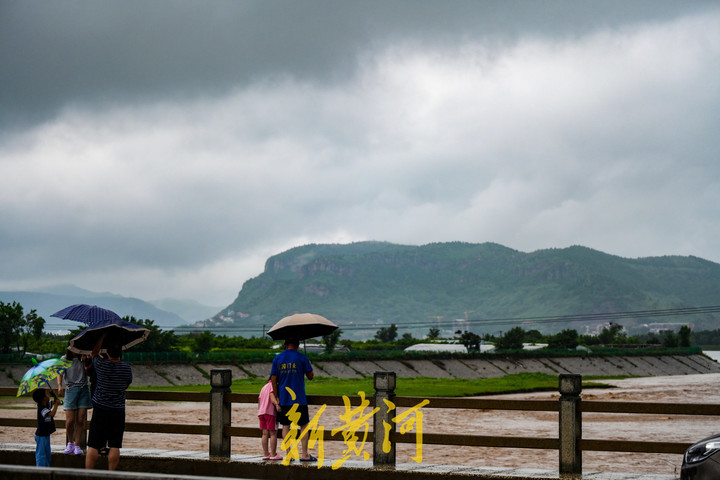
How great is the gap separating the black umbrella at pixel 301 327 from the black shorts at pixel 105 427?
8.56ft

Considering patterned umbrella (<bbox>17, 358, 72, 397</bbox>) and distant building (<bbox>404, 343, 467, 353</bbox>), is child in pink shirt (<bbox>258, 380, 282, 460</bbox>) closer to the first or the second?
patterned umbrella (<bbox>17, 358, 72, 397</bbox>)

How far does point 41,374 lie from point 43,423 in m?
0.75

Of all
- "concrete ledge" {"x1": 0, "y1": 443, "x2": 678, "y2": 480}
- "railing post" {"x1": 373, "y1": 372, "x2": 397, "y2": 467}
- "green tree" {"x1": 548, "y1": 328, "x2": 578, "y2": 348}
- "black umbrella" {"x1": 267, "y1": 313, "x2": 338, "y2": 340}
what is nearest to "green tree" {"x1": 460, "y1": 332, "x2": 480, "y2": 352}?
"green tree" {"x1": 548, "y1": 328, "x2": 578, "y2": 348}

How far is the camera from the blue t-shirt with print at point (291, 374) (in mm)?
12188

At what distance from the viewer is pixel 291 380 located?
12195 millimetres

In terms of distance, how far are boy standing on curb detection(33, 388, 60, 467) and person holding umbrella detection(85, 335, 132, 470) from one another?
4.27 ft

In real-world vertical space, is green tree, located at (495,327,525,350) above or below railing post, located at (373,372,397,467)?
below

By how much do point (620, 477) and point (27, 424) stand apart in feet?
33.5

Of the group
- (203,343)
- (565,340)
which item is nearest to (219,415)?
(203,343)

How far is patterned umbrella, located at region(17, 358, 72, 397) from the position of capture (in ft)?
39.2

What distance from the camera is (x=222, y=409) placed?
12961mm

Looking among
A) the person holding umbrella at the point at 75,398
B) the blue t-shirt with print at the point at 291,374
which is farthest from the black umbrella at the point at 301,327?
the person holding umbrella at the point at 75,398

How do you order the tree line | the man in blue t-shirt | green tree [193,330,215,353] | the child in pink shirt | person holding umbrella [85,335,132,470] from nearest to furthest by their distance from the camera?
person holding umbrella [85,335,132,470] < the man in blue t-shirt < the child in pink shirt < the tree line < green tree [193,330,215,353]

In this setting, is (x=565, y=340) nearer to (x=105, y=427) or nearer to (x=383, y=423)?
(x=383, y=423)
